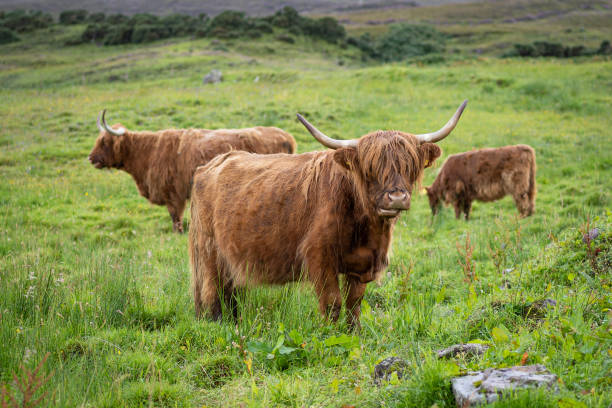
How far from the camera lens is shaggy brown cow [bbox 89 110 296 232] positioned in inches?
354

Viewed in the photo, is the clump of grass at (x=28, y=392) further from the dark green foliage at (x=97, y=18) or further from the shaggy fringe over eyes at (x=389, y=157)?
the dark green foliage at (x=97, y=18)

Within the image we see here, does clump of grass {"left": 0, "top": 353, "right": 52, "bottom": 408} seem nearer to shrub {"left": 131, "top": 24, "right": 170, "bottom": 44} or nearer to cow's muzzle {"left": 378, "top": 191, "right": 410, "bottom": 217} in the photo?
cow's muzzle {"left": 378, "top": 191, "right": 410, "bottom": 217}

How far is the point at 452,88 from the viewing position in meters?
22.1

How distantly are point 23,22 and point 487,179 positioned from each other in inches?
2234

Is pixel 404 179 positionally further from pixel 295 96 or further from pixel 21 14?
pixel 21 14

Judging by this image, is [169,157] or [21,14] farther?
[21,14]

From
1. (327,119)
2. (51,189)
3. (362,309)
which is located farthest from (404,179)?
(327,119)

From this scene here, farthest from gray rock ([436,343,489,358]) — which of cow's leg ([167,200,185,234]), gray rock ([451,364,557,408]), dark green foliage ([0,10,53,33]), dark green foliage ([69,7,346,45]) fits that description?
dark green foliage ([0,10,53,33])

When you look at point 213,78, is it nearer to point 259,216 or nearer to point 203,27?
point 259,216

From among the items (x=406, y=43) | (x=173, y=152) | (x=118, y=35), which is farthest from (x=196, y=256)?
(x=118, y=35)

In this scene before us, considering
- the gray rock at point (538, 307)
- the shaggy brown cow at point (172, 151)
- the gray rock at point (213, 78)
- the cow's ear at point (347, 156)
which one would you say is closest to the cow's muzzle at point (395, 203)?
the cow's ear at point (347, 156)

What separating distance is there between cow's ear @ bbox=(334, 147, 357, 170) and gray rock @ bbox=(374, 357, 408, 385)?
137 cm

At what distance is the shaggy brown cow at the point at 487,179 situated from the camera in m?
9.70

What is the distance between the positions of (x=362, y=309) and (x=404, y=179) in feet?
4.07
